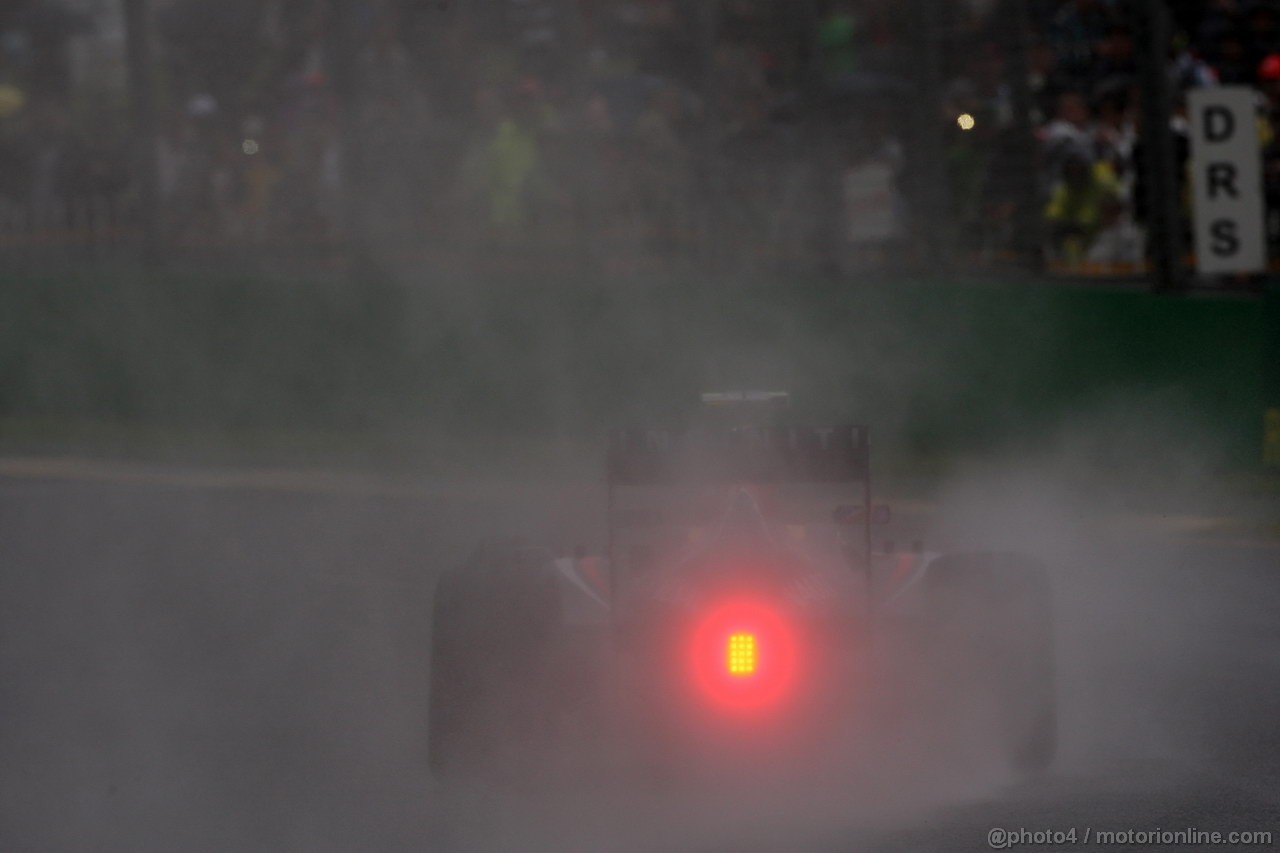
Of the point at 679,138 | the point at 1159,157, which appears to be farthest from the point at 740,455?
the point at 679,138

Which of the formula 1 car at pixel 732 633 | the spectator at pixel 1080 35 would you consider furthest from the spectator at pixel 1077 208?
the formula 1 car at pixel 732 633

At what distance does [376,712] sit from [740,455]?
2108 millimetres

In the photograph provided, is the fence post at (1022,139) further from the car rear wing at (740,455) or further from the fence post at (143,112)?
the car rear wing at (740,455)

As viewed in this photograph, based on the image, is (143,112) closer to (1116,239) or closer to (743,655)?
(1116,239)

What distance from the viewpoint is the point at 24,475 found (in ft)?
48.9

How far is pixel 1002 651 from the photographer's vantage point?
5.66 m

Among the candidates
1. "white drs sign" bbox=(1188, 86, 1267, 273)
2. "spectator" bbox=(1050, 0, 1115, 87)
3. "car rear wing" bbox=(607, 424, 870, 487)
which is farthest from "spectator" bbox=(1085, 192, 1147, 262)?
"car rear wing" bbox=(607, 424, 870, 487)

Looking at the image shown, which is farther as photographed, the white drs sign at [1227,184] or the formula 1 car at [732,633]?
the white drs sign at [1227,184]

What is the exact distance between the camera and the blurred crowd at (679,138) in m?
14.4

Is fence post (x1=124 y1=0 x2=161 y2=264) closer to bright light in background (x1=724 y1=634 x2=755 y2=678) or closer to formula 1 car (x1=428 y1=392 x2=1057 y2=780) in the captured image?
formula 1 car (x1=428 y1=392 x2=1057 y2=780)

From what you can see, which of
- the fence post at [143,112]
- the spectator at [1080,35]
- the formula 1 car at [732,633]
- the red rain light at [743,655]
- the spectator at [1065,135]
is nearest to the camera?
the red rain light at [743,655]

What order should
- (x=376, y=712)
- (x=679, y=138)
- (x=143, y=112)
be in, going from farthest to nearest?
1. (x=143, y=112)
2. (x=679, y=138)
3. (x=376, y=712)

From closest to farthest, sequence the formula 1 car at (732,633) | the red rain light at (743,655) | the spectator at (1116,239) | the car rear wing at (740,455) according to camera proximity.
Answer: the red rain light at (743,655), the formula 1 car at (732,633), the car rear wing at (740,455), the spectator at (1116,239)

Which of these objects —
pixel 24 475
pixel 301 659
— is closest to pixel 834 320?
pixel 24 475
